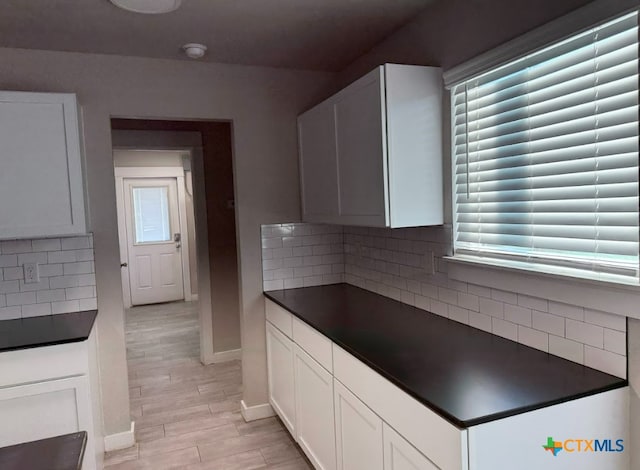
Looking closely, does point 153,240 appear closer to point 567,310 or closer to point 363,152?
point 363,152

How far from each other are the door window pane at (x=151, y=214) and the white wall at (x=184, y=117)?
14.5 feet

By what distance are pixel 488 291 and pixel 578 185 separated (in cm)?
60

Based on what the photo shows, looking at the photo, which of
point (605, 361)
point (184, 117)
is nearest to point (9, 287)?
point (184, 117)

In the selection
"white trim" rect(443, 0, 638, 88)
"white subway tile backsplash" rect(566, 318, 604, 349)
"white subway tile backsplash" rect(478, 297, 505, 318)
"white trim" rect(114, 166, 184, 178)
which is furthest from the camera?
"white trim" rect(114, 166, 184, 178)

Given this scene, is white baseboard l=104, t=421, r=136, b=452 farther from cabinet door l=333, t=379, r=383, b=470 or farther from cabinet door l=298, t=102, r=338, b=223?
cabinet door l=298, t=102, r=338, b=223

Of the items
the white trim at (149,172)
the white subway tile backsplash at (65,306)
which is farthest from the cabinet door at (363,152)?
the white trim at (149,172)

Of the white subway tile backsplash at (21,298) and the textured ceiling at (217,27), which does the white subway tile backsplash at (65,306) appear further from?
the textured ceiling at (217,27)

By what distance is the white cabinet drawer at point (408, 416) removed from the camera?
4.19ft

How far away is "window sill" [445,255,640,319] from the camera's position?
1.41m

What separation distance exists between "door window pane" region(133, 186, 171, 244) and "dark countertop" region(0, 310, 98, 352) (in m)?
4.52

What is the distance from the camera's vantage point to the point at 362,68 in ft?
9.57

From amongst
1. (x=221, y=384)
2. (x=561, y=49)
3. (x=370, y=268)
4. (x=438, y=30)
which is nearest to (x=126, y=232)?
(x=221, y=384)

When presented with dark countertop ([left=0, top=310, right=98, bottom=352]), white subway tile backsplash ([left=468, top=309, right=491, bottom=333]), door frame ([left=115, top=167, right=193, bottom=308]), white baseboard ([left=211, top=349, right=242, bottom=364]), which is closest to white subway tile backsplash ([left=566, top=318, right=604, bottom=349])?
white subway tile backsplash ([left=468, top=309, right=491, bottom=333])

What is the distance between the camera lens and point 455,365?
1635mm
